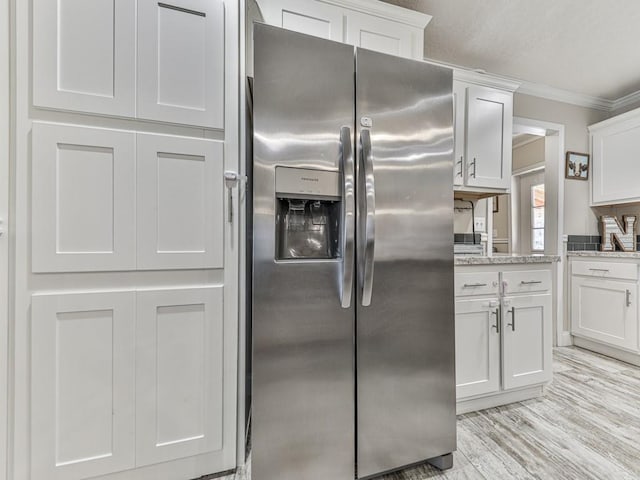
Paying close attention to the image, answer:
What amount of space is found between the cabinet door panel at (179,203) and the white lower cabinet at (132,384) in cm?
15

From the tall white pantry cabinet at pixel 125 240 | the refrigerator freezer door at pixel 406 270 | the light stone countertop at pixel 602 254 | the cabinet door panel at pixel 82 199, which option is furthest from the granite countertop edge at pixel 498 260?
the cabinet door panel at pixel 82 199

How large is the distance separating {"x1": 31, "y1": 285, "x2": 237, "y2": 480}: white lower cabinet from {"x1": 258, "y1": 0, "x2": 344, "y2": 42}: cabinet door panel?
1.41 m

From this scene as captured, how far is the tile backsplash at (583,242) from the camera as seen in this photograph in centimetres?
319

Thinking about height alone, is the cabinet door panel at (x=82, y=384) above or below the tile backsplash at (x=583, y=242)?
below

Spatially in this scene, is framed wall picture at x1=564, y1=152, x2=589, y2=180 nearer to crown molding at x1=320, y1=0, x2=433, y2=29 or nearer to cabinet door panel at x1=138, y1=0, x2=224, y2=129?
crown molding at x1=320, y1=0, x2=433, y2=29

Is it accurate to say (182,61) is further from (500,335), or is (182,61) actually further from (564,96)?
(564,96)

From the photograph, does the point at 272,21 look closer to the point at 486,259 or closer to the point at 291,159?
the point at 291,159

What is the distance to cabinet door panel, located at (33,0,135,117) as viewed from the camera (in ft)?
3.79

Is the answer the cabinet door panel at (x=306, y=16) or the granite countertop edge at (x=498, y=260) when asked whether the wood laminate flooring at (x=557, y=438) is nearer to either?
the granite countertop edge at (x=498, y=260)

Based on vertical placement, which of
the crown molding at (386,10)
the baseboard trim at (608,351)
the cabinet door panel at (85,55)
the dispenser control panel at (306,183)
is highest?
the crown molding at (386,10)

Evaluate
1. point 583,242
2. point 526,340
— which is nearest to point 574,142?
point 583,242

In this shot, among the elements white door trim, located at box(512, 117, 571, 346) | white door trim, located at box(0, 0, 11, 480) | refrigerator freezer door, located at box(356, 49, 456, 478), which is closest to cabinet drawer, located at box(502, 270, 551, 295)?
refrigerator freezer door, located at box(356, 49, 456, 478)

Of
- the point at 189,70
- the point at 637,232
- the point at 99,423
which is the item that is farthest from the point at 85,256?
the point at 637,232

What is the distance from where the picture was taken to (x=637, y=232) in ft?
10.1
